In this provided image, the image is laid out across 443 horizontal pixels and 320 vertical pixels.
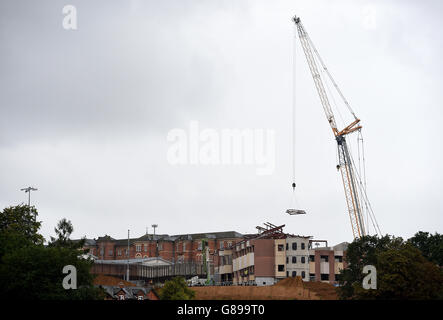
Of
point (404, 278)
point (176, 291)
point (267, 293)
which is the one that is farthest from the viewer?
point (267, 293)

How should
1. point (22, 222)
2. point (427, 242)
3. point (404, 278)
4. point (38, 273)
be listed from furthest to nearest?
1. point (427, 242)
2. point (22, 222)
3. point (404, 278)
4. point (38, 273)

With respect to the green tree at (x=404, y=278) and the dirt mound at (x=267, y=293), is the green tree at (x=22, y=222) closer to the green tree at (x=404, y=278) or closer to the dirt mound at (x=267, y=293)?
the dirt mound at (x=267, y=293)

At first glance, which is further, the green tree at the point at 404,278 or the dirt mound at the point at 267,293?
the dirt mound at the point at 267,293

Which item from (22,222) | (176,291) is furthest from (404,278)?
(22,222)

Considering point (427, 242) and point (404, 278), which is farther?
point (427, 242)

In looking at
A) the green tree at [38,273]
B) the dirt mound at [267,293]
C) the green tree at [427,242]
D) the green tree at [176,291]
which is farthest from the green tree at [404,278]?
the green tree at [427,242]

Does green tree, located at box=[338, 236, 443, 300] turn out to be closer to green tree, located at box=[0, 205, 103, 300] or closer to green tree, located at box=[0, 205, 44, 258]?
green tree, located at box=[0, 205, 103, 300]

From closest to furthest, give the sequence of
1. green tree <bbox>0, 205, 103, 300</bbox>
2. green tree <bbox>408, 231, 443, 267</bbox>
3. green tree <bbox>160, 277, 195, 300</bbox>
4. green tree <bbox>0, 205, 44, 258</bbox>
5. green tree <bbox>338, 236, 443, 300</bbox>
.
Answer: green tree <bbox>0, 205, 103, 300</bbox> < green tree <bbox>160, 277, 195, 300</bbox> < green tree <bbox>338, 236, 443, 300</bbox> < green tree <bbox>0, 205, 44, 258</bbox> < green tree <bbox>408, 231, 443, 267</bbox>

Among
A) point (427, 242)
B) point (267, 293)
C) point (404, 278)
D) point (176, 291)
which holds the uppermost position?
point (427, 242)

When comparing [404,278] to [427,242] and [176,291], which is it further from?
[427,242]

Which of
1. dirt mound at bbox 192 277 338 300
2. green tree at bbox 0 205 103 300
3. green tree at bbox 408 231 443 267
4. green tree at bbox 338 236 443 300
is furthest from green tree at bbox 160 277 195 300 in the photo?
green tree at bbox 408 231 443 267
